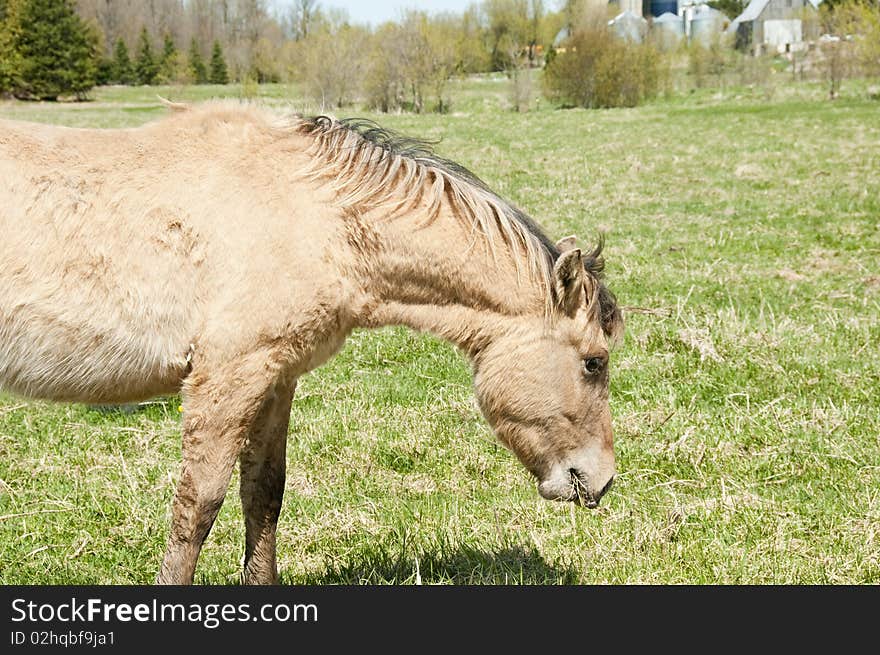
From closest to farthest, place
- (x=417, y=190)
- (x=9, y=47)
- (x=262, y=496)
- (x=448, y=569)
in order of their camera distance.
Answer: (x=417, y=190)
(x=262, y=496)
(x=448, y=569)
(x=9, y=47)

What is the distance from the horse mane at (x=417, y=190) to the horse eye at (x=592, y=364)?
0.15 meters

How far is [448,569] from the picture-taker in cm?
405

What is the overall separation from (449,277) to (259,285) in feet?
2.75

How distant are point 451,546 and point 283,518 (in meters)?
0.97

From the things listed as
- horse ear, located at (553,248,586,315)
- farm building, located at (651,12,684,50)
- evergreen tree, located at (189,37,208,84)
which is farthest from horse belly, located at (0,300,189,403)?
evergreen tree, located at (189,37,208,84)

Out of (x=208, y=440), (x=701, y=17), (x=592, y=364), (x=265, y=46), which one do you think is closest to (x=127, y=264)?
(x=208, y=440)

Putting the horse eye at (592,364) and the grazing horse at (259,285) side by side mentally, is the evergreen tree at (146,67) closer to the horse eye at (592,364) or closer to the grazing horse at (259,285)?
the grazing horse at (259,285)

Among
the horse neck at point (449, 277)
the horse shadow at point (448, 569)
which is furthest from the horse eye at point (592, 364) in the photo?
the horse shadow at point (448, 569)

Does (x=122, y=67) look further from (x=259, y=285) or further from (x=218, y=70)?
(x=259, y=285)

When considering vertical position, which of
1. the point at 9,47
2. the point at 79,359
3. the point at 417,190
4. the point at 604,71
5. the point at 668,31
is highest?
the point at 668,31

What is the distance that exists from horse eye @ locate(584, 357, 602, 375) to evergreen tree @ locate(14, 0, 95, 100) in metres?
54.4

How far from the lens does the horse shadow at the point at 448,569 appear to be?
3941mm

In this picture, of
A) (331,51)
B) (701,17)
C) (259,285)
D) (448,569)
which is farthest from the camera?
(701,17)

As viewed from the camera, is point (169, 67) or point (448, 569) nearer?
point (448, 569)
